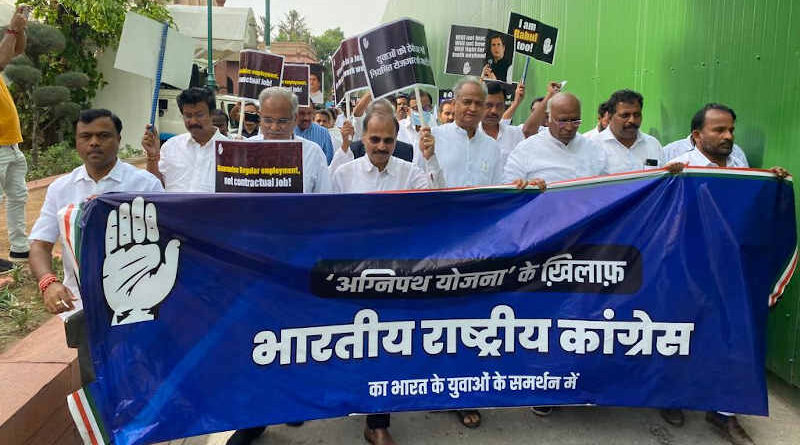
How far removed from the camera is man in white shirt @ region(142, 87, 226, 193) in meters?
4.47

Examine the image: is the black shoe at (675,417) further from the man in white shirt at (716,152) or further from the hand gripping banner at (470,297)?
the hand gripping banner at (470,297)

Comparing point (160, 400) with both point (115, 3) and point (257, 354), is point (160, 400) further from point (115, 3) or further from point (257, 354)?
point (115, 3)

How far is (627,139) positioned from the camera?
4.77 m

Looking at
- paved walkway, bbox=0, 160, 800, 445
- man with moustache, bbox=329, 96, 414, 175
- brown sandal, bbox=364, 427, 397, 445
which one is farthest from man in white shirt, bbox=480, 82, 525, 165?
brown sandal, bbox=364, 427, 397, 445

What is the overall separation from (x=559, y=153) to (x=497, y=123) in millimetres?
1402

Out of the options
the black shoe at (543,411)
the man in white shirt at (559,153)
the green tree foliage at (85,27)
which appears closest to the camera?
the black shoe at (543,411)

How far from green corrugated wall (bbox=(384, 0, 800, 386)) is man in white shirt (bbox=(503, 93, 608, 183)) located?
1067mm

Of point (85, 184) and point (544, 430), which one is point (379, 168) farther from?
point (544, 430)

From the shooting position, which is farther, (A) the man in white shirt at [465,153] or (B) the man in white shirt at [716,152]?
(A) the man in white shirt at [465,153]

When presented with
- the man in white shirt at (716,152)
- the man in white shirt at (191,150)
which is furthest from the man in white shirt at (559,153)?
the man in white shirt at (191,150)

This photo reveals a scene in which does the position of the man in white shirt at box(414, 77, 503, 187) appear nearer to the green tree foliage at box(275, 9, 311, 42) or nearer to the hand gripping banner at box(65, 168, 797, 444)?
the hand gripping banner at box(65, 168, 797, 444)

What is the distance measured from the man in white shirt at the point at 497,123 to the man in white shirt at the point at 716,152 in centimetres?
163

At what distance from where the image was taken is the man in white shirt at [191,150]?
447 centimetres

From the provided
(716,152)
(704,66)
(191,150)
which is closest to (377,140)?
(191,150)
